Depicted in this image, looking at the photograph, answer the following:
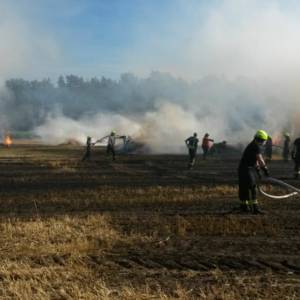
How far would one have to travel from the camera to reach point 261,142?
1298 cm

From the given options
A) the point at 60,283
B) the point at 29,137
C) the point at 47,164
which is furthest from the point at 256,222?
the point at 29,137

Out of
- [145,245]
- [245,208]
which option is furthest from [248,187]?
[145,245]

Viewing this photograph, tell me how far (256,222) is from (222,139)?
114 ft

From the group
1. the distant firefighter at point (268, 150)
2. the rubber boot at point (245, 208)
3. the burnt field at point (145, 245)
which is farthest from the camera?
the distant firefighter at point (268, 150)

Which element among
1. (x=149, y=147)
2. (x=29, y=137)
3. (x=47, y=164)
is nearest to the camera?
(x=47, y=164)

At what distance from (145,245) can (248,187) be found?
162 inches

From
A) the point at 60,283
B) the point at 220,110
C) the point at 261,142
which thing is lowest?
the point at 60,283

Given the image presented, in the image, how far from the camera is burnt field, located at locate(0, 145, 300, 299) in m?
7.02

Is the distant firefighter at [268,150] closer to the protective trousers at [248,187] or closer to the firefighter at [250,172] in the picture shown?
the firefighter at [250,172]

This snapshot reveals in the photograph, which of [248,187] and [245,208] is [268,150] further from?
[245,208]

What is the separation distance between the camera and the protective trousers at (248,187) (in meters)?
12.7

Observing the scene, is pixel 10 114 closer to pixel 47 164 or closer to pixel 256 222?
pixel 47 164

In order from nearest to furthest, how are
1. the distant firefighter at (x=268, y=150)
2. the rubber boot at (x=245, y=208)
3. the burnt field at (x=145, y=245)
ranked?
the burnt field at (x=145, y=245)
the rubber boot at (x=245, y=208)
the distant firefighter at (x=268, y=150)

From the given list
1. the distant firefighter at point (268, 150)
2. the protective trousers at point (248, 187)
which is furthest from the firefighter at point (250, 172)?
the distant firefighter at point (268, 150)
